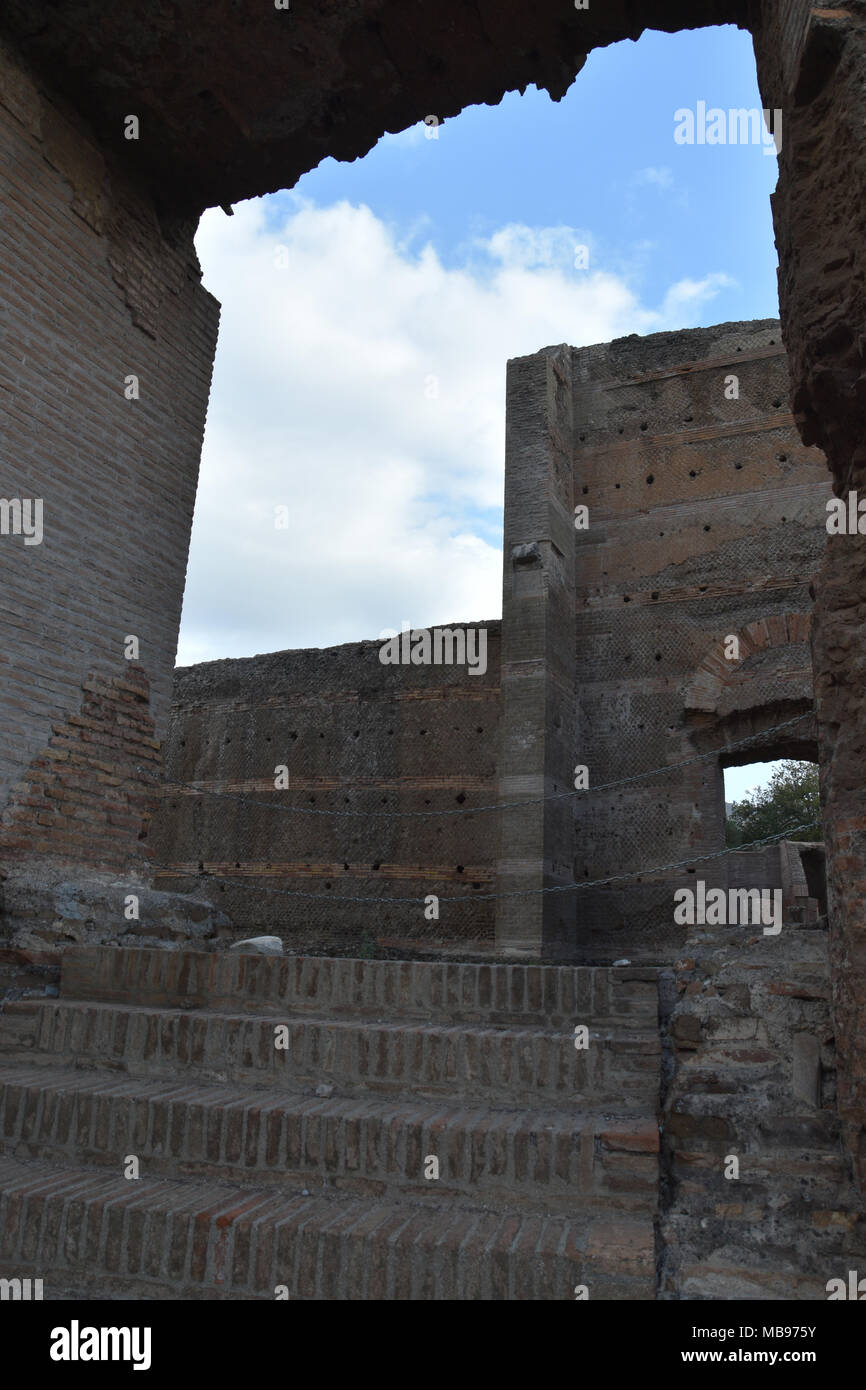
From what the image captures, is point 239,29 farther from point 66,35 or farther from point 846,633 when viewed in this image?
point 846,633

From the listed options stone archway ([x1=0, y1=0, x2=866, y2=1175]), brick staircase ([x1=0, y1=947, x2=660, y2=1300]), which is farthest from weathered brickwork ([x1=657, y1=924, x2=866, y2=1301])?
stone archway ([x1=0, y1=0, x2=866, y2=1175])

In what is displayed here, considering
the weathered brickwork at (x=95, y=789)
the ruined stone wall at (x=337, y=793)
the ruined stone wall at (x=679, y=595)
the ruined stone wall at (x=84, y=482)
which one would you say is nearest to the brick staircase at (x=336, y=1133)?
the weathered brickwork at (x=95, y=789)

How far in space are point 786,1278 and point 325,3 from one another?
5938 mm

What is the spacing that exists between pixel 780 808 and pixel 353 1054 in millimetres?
24944

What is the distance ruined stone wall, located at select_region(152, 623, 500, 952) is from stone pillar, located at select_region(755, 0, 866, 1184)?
8757 millimetres

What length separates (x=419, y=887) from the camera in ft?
38.5

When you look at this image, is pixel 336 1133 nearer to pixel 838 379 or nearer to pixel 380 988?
pixel 380 988

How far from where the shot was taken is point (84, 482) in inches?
212

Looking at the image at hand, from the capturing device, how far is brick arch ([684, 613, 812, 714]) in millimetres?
10758

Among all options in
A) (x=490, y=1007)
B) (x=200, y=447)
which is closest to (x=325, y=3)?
(x=200, y=447)

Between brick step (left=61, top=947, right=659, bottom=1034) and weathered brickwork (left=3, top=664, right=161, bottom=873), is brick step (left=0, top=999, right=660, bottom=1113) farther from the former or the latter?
weathered brickwork (left=3, top=664, right=161, bottom=873)

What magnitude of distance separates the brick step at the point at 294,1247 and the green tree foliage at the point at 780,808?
2317cm

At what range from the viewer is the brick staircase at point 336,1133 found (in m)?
2.45

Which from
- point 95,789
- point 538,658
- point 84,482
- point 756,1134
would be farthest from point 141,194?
point 538,658
